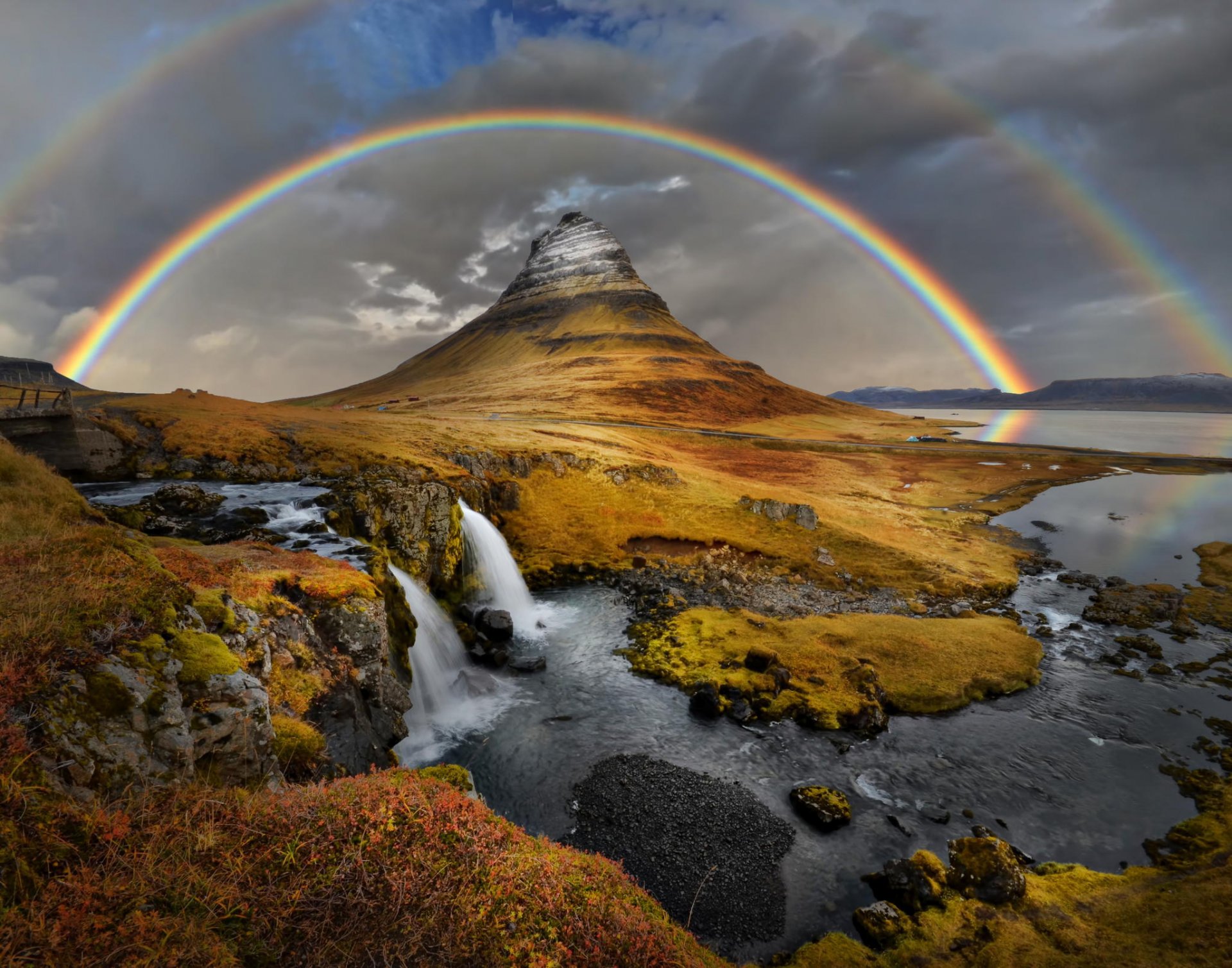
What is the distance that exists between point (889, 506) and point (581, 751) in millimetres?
57406

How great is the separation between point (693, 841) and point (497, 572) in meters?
22.6

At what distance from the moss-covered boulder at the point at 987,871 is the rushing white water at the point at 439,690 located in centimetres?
1677

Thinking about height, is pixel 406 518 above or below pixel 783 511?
above

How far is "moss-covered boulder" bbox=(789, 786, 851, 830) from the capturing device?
17.1m

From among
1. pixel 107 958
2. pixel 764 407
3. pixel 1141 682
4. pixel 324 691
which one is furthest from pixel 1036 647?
pixel 764 407

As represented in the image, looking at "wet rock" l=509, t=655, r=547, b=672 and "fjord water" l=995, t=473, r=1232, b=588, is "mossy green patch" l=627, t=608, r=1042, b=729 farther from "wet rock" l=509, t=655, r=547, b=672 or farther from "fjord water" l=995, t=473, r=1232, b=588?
"fjord water" l=995, t=473, r=1232, b=588

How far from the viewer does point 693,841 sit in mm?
16234

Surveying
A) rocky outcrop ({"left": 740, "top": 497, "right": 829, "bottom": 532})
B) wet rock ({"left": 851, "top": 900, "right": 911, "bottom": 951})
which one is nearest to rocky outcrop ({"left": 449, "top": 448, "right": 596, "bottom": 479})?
rocky outcrop ({"left": 740, "top": 497, "right": 829, "bottom": 532})

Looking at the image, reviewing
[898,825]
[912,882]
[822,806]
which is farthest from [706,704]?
[912,882]

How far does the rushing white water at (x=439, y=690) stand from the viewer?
20.8 meters

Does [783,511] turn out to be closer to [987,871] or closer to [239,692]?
[987,871]

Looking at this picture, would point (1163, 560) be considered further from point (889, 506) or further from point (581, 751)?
point (581, 751)

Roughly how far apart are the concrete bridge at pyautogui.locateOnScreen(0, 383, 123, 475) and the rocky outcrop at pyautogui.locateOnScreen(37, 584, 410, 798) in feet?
91.2

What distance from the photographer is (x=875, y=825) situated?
1719 centimetres
